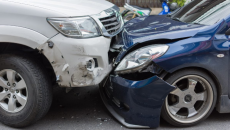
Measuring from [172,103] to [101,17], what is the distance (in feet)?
4.34

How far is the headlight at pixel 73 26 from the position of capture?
8.70 feet

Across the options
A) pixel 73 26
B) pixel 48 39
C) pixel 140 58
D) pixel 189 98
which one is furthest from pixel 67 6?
pixel 189 98

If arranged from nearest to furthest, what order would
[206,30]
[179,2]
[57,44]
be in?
1. [57,44]
2. [206,30]
3. [179,2]

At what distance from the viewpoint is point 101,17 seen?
2957 millimetres

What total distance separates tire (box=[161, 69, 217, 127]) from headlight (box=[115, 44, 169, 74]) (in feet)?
0.98

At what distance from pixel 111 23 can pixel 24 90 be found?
1337mm

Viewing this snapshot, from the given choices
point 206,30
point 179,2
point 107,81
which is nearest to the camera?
point 206,30

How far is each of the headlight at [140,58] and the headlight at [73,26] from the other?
0.50 meters

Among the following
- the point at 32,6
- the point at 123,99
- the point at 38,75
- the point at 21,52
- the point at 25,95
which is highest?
the point at 32,6

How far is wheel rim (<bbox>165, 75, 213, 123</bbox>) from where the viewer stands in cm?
283

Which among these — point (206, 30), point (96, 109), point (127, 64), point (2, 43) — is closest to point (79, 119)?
point (96, 109)

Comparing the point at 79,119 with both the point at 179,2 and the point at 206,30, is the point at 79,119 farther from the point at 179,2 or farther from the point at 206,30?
the point at 179,2

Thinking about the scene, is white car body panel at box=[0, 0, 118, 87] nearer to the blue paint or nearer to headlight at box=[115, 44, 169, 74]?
headlight at box=[115, 44, 169, 74]

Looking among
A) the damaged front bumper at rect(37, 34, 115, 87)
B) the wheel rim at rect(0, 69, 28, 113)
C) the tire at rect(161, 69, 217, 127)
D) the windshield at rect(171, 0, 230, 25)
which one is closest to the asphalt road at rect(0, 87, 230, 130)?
the tire at rect(161, 69, 217, 127)
